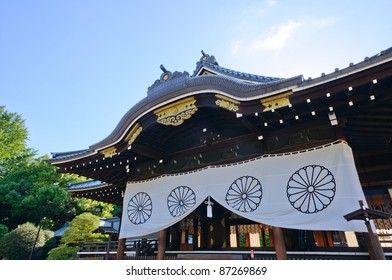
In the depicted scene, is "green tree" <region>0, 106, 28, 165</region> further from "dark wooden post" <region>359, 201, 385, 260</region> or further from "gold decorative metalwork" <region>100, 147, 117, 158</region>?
"dark wooden post" <region>359, 201, 385, 260</region>

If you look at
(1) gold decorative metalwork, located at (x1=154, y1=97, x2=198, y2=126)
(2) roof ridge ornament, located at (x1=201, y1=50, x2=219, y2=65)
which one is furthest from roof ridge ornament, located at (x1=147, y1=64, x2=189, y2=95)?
(2) roof ridge ornament, located at (x1=201, y1=50, x2=219, y2=65)

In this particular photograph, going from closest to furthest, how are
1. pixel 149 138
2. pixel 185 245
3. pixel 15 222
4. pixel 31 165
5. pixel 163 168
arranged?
pixel 149 138
pixel 163 168
pixel 185 245
pixel 15 222
pixel 31 165

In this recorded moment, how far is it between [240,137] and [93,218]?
13.1 m

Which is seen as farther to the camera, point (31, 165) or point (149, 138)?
point (31, 165)

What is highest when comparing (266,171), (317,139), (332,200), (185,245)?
(317,139)

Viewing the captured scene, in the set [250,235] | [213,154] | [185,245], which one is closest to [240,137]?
[213,154]

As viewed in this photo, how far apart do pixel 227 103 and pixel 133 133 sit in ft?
8.97

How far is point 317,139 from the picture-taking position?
16.1 feet

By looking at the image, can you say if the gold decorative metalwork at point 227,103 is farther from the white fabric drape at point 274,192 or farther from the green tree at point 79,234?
the green tree at point 79,234

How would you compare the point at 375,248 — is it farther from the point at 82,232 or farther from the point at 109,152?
the point at 82,232

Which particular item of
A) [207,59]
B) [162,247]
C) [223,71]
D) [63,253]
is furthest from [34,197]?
[223,71]

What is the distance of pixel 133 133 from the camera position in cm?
611

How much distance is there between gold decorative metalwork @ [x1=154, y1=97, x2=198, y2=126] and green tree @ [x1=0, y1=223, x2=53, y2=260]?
17.8 metres

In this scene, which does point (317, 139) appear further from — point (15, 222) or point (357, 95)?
point (15, 222)
